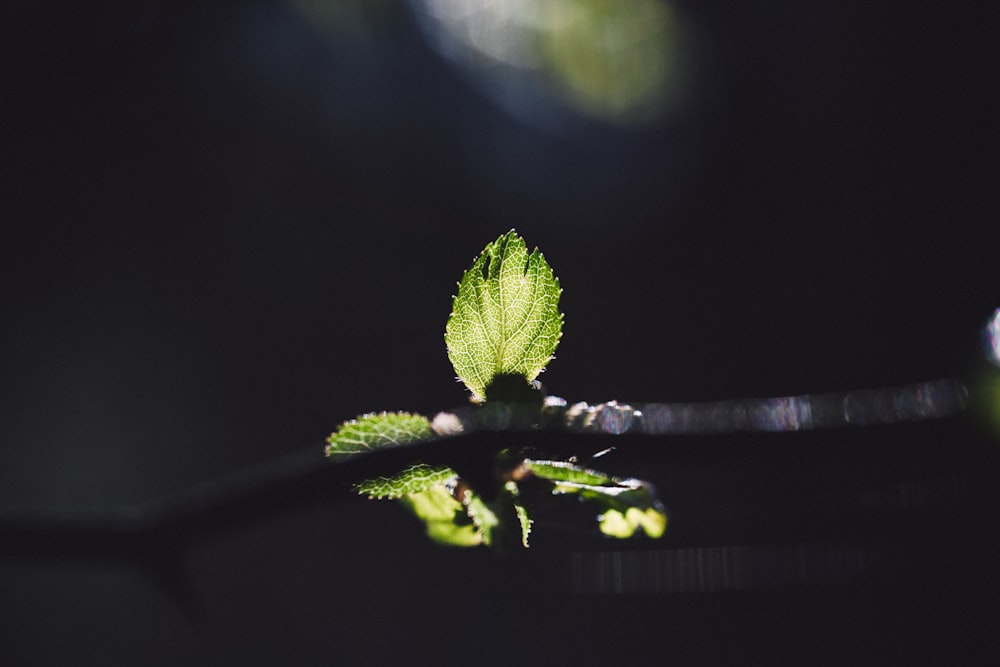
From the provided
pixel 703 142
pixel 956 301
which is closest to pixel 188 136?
pixel 703 142

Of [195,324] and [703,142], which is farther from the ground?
[703,142]

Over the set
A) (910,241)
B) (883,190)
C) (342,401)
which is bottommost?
(342,401)

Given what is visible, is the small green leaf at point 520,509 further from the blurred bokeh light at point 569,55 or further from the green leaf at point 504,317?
the blurred bokeh light at point 569,55

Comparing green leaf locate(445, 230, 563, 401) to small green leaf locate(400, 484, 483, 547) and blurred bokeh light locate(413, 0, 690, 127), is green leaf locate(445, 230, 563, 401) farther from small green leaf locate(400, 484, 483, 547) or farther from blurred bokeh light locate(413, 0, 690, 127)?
blurred bokeh light locate(413, 0, 690, 127)

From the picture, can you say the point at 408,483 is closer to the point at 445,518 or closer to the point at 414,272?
the point at 445,518

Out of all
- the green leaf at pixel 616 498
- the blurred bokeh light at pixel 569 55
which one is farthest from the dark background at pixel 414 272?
the green leaf at pixel 616 498

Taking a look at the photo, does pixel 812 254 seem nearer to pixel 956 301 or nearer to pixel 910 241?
pixel 910 241
